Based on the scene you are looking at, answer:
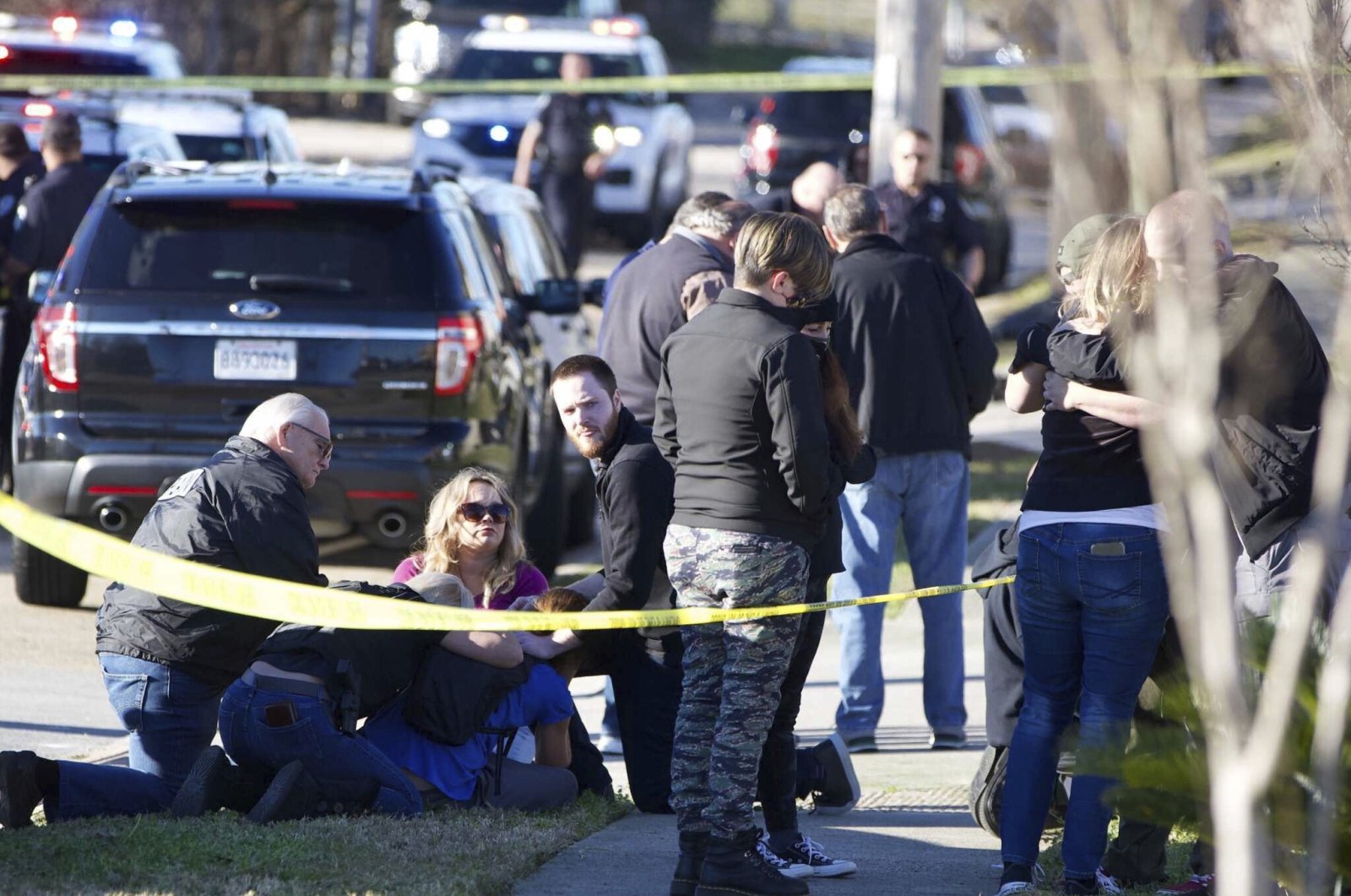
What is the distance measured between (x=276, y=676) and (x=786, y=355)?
5.87 ft

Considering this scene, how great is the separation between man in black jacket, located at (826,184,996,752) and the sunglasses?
149 centimetres

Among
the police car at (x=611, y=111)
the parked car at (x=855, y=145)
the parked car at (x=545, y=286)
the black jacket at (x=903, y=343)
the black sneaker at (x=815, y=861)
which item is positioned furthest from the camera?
the police car at (x=611, y=111)

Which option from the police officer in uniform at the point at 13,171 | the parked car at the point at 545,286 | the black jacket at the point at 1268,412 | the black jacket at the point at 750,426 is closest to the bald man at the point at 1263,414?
the black jacket at the point at 1268,412

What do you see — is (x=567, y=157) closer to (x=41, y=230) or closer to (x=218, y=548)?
(x=41, y=230)

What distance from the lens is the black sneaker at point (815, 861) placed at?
198 inches

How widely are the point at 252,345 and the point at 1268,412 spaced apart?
14.7 feet

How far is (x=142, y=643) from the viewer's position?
17.6ft

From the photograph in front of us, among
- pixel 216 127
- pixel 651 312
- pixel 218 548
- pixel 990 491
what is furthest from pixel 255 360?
pixel 216 127

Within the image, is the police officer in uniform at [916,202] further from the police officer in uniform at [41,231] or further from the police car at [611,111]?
the police car at [611,111]

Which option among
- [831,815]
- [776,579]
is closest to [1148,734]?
[776,579]

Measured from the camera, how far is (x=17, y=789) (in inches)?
200

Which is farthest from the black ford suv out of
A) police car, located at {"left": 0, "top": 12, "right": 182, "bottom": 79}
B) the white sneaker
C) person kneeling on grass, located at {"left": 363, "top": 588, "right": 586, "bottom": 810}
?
police car, located at {"left": 0, "top": 12, "right": 182, "bottom": 79}

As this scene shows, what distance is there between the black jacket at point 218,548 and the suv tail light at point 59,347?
2.60 metres

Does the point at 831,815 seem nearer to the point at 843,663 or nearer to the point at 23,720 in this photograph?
the point at 843,663
